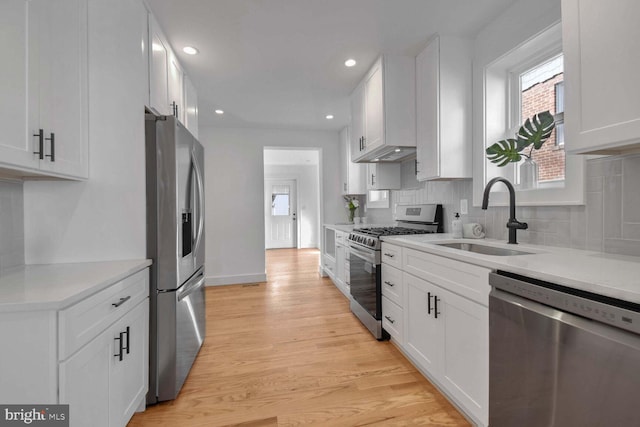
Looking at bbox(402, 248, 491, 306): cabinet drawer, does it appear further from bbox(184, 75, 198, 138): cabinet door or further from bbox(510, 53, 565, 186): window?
bbox(184, 75, 198, 138): cabinet door

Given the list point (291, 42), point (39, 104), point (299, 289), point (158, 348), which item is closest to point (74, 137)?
point (39, 104)

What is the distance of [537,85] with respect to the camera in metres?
1.94

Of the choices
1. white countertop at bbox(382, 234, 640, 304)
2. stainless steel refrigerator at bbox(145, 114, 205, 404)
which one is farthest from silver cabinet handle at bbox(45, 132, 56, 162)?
white countertop at bbox(382, 234, 640, 304)

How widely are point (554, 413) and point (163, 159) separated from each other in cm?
220

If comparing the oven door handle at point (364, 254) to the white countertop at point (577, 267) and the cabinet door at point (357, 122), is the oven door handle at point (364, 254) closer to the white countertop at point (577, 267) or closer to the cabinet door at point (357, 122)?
the white countertop at point (577, 267)

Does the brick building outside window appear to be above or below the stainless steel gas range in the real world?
above

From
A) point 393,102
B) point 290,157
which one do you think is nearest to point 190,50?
point 393,102

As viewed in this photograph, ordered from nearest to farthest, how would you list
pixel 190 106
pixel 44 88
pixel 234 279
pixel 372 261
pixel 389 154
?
pixel 44 88 < pixel 372 261 < pixel 190 106 < pixel 389 154 < pixel 234 279

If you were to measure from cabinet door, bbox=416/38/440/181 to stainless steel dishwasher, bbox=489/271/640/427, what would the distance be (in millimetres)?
1374

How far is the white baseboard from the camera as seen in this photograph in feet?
14.2

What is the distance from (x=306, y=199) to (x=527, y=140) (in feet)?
22.0

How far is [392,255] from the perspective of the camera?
7.37 feet

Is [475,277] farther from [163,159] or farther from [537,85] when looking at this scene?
[163,159]

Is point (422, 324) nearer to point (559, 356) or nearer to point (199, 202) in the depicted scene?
point (559, 356)
